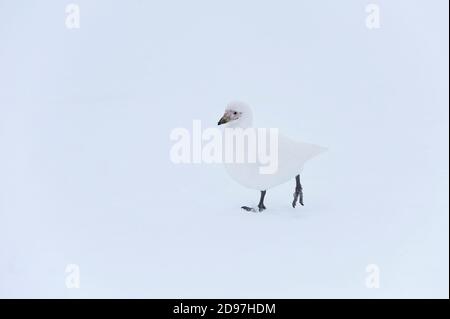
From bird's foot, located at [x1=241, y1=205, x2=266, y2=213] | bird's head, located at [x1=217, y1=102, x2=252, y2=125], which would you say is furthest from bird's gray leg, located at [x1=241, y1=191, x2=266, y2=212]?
bird's head, located at [x1=217, y1=102, x2=252, y2=125]

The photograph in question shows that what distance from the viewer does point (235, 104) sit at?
4.45 metres

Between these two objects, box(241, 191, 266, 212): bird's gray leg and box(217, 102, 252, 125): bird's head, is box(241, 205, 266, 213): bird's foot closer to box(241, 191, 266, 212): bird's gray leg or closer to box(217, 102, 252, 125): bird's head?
box(241, 191, 266, 212): bird's gray leg

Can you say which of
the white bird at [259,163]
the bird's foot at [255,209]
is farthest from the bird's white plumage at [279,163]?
the bird's foot at [255,209]

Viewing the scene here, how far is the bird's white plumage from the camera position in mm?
4412

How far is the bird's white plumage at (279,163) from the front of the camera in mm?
4412

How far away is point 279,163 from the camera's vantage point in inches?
173

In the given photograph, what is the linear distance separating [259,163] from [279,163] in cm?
12

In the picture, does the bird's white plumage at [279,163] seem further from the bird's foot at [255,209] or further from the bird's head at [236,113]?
the bird's foot at [255,209]

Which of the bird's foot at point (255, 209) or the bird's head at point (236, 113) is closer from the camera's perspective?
the bird's head at point (236, 113)

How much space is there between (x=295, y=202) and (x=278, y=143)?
0.45m

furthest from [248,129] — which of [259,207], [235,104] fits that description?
[259,207]

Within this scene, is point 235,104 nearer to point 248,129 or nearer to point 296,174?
point 248,129
